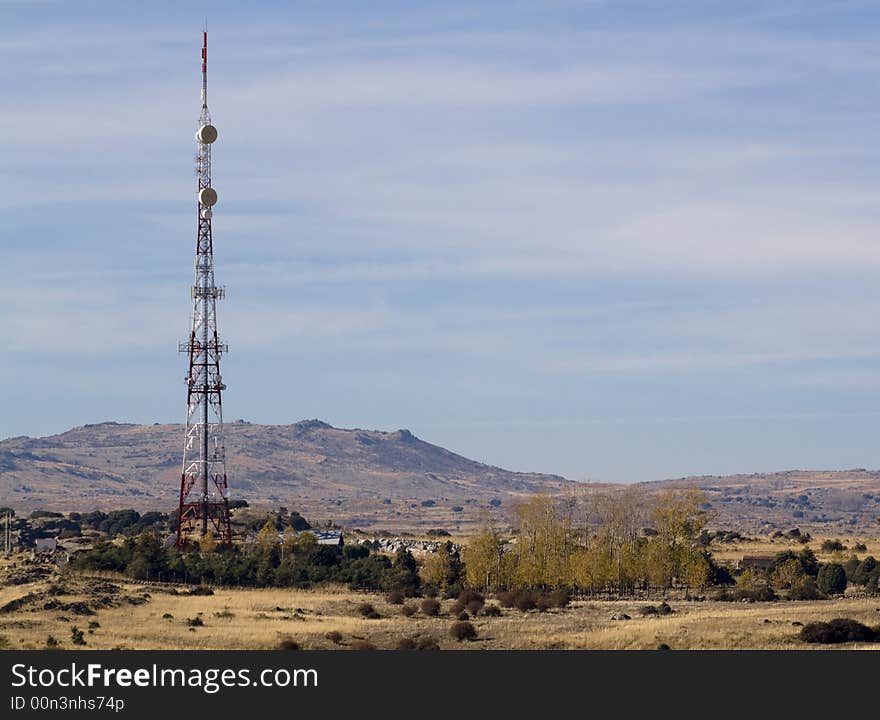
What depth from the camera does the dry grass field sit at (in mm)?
61250

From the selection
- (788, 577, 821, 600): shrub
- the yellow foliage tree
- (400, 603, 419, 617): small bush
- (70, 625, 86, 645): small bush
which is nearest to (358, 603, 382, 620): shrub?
(400, 603, 419, 617): small bush

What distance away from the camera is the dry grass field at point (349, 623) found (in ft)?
201

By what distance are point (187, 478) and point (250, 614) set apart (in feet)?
76.3

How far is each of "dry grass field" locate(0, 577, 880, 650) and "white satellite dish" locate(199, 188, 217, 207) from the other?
25506 mm

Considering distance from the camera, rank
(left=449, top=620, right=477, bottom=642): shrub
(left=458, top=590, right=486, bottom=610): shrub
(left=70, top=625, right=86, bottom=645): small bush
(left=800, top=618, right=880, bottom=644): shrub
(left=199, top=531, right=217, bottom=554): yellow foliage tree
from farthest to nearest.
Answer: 1. (left=199, top=531, right=217, bottom=554): yellow foliage tree
2. (left=458, top=590, right=486, bottom=610): shrub
3. (left=449, top=620, right=477, bottom=642): shrub
4. (left=800, top=618, right=880, bottom=644): shrub
5. (left=70, top=625, right=86, bottom=645): small bush

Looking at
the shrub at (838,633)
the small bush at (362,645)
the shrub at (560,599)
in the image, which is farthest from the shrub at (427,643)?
the shrub at (560,599)

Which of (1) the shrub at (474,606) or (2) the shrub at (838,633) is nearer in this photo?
(2) the shrub at (838,633)

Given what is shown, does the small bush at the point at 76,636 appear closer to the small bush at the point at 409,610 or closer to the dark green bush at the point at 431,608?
the small bush at the point at 409,610

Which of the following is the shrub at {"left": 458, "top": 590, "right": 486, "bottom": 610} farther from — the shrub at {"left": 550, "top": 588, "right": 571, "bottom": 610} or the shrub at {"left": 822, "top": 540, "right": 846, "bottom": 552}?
the shrub at {"left": 822, "top": 540, "right": 846, "bottom": 552}

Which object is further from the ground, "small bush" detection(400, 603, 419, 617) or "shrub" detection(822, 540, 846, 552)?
"shrub" detection(822, 540, 846, 552)

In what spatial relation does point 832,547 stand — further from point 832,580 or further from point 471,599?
point 471,599

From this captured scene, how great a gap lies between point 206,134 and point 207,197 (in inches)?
165

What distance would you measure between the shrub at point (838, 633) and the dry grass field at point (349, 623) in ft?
2.13
